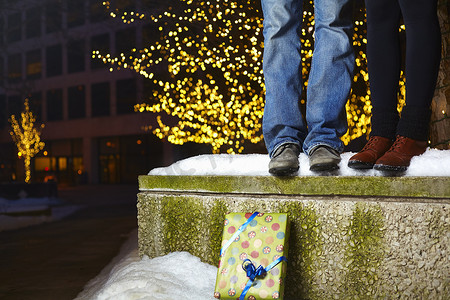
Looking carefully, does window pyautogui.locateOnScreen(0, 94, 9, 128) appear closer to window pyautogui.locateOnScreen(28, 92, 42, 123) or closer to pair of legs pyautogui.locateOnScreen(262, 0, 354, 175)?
window pyautogui.locateOnScreen(28, 92, 42, 123)

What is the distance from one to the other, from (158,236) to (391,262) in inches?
50.4

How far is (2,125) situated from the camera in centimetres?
4206

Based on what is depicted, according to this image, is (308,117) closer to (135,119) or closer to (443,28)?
(443,28)

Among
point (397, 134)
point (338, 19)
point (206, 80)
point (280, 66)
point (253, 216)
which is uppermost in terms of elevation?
point (206, 80)

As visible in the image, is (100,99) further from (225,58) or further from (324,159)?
(324,159)

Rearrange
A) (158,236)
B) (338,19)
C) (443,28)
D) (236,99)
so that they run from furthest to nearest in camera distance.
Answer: (236,99), (443,28), (158,236), (338,19)

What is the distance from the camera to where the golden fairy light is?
29.2 feet

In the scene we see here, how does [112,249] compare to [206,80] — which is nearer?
[112,249]

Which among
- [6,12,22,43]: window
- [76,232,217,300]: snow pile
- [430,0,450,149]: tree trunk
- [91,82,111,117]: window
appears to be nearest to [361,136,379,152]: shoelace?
[76,232,217,300]: snow pile

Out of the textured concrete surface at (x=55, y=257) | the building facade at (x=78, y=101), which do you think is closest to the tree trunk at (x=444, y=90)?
the textured concrete surface at (x=55, y=257)

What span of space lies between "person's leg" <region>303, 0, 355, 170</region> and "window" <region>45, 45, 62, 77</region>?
1489 inches

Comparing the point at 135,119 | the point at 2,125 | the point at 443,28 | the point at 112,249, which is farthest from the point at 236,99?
the point at 2,125

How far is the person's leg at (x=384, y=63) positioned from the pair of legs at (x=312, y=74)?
145mm

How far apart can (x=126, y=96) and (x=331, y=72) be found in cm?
3189
